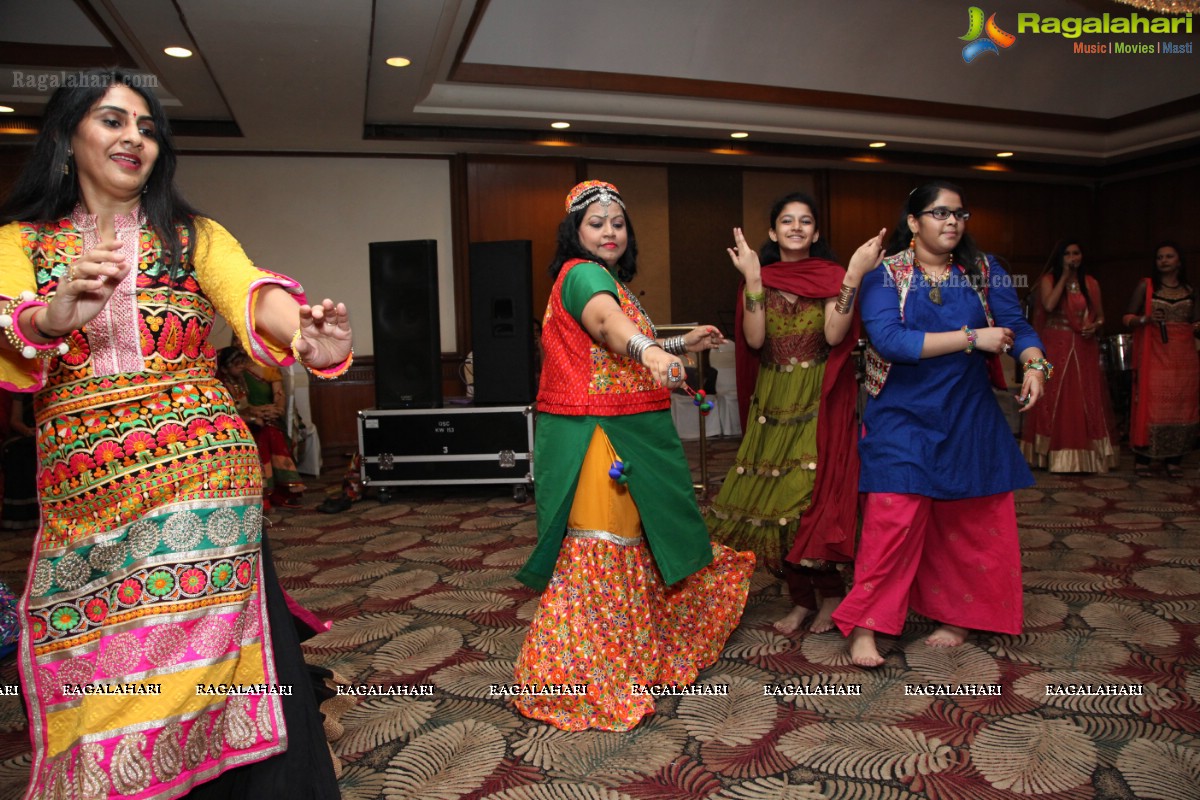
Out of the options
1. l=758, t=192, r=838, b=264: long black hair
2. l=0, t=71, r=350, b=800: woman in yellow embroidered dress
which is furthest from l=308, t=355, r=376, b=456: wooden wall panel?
l=0, t=71, r=350, b=800: woman in yellow embroidered dress

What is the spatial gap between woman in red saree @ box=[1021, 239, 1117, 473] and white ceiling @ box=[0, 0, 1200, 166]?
98.5 inches

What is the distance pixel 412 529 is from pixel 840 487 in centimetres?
263

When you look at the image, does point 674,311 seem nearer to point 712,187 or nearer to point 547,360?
point 712,187

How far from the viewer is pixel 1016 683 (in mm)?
2223

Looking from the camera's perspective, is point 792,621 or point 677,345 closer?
point 677,345

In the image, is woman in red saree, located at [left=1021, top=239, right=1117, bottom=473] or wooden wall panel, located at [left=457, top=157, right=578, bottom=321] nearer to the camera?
woman in red saree, located at [left=1021, top=239, right=1117, bottom=473]

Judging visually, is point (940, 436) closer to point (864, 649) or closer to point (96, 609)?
point (864, 649)

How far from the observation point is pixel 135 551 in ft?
4.21

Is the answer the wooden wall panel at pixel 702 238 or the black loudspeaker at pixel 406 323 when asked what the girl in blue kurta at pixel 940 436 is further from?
the wooden wall panel at pixel 702 238

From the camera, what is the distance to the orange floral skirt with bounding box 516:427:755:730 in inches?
81.6

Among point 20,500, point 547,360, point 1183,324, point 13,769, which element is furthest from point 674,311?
point 13,769

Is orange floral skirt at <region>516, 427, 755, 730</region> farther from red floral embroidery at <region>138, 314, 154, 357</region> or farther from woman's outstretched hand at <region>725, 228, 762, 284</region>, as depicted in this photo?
red floral embroidery at <region>138, 314, 154, 357</region>

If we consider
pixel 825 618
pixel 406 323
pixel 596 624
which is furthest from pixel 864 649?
pixel 406 323

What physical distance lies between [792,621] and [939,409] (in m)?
0.85
